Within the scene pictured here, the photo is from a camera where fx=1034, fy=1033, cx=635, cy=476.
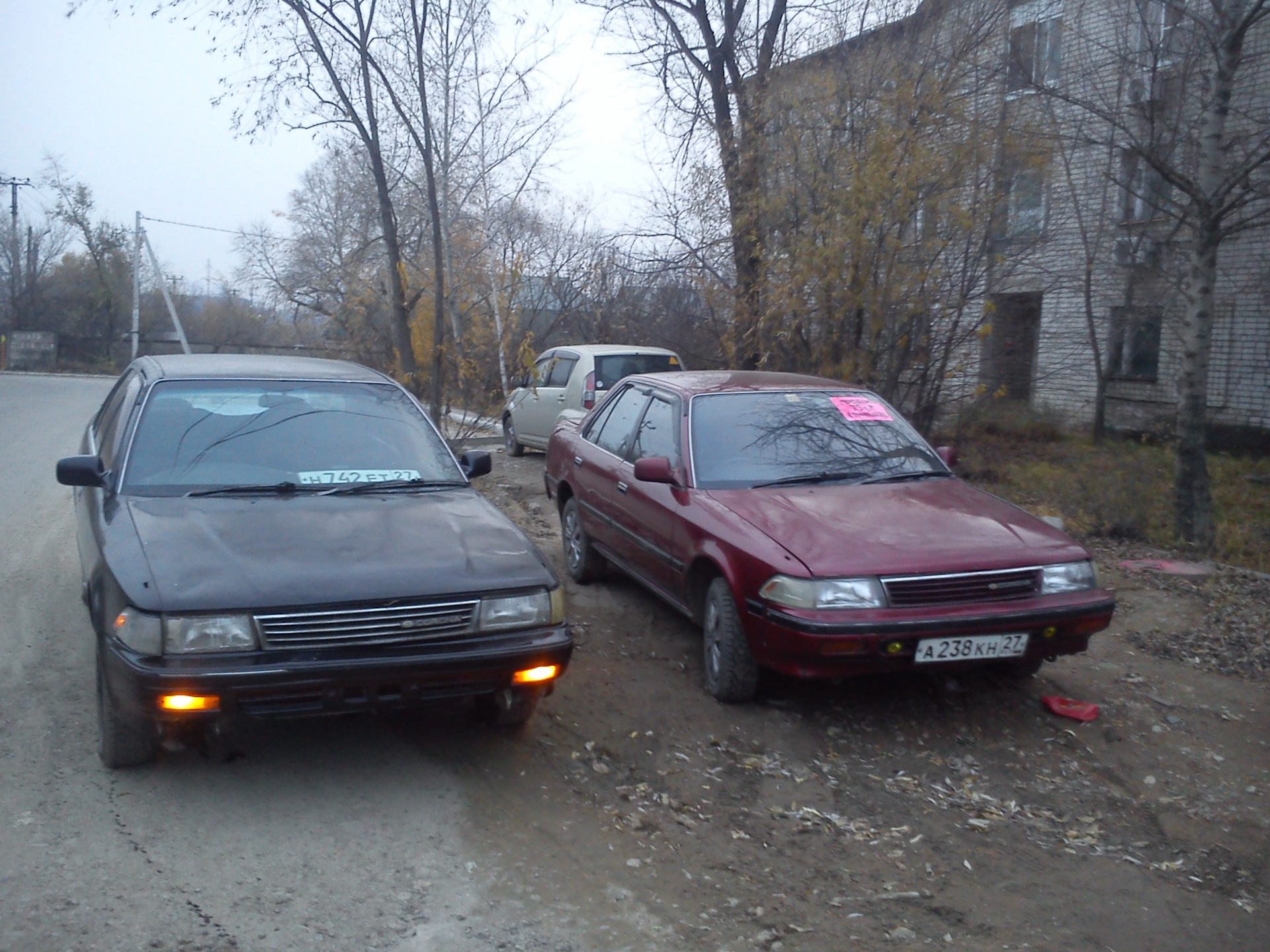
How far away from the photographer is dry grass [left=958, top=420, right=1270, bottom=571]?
8.82 m

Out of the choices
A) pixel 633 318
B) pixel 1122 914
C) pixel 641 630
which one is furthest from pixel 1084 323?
pixel 1122 914

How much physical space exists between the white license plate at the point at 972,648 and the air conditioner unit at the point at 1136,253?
Result: 11.5 meters

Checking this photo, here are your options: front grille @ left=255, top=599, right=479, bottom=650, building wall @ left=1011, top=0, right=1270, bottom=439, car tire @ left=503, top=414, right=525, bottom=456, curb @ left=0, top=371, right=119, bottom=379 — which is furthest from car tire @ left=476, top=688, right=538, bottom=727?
curb @ left=0, top=371, right=119, bottom=379

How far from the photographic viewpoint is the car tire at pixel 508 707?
412 centimetres

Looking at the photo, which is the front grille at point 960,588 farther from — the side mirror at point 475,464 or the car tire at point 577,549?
the car tire at point 577,549

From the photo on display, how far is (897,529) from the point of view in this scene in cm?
473

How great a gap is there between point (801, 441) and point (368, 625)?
2.89m

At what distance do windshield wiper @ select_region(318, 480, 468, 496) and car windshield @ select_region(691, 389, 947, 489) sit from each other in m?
1.34

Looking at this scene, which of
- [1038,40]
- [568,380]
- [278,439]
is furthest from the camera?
[568,380]

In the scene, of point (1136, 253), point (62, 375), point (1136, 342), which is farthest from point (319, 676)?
point (62, 375)

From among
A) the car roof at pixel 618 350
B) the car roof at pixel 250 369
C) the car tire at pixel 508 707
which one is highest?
the car roof at pixel 618 350

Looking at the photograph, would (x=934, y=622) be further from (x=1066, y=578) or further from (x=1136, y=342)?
(x=1136, y=342)

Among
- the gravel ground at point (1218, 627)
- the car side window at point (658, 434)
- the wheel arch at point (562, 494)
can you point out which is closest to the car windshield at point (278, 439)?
the car side window at point (658, 434)

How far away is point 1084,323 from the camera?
17.4 metres
